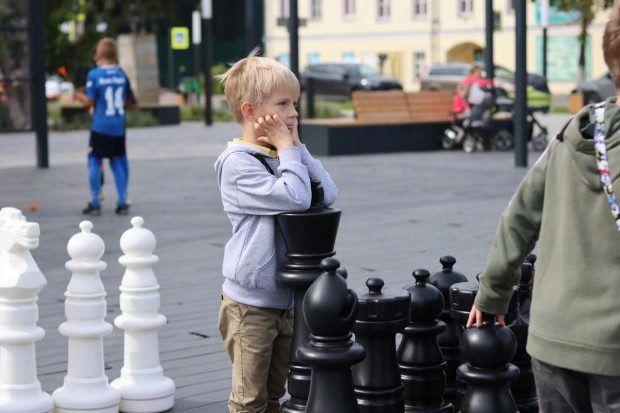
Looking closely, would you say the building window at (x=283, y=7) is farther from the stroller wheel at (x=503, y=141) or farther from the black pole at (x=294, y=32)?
the black pole at (x=294, y=32)

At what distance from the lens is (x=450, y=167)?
16234 mm

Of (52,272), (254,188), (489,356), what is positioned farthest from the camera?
(52,272)

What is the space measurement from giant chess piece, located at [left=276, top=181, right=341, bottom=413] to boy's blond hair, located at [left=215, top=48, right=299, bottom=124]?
1.22ft

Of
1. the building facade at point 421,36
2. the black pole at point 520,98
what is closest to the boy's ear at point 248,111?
the black pole at point 520,98

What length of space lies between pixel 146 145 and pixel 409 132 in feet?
18.7

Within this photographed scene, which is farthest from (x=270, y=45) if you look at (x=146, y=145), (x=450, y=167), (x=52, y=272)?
(x=52, y=272)

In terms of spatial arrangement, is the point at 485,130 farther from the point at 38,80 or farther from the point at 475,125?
the point at 38,80

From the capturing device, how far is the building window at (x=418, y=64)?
197 feet

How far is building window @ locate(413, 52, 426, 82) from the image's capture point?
60.1 meters

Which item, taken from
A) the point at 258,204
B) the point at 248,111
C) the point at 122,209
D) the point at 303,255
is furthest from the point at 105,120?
the point at 303,255

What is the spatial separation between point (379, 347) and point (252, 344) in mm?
390

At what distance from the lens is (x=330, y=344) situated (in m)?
3.08

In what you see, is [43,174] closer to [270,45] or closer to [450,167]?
[450,167]

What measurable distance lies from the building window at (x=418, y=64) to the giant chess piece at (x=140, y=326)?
5642cm
